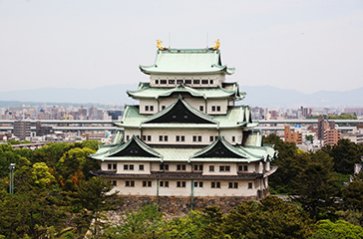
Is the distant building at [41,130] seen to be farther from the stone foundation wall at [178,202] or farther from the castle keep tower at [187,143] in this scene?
the stone foundation wall at [178,202]

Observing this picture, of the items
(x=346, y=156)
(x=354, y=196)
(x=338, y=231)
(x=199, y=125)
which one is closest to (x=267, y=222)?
(x=338, y=231)

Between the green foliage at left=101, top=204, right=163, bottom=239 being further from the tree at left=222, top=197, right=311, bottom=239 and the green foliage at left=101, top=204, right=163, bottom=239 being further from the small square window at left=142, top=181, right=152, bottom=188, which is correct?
the tree at left=222, top=197, right=311, bottom=239

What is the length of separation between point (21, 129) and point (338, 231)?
151 meters

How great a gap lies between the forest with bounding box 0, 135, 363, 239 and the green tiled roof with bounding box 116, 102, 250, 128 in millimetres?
4436

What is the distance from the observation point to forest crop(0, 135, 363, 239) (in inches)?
1188

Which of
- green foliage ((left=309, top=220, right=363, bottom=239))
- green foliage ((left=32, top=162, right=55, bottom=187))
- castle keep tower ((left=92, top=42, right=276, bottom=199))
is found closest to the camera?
green foliage ((left=309, top=220, right=363, bottom=239))

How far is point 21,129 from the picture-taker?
175m

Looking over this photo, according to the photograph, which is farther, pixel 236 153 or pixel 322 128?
pixel 322 128

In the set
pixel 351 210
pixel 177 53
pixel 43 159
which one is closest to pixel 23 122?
pixel 43 159

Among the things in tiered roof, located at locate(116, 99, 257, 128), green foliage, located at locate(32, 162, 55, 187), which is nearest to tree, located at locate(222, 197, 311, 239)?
tiered roof, located at locate(116, 99, 257, 128)

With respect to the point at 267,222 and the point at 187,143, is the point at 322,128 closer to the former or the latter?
the point at 187,143

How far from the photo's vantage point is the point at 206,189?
41125mm

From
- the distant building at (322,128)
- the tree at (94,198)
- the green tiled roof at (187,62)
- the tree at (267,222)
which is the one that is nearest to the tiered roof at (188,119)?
the green tiled roof at (187,62)

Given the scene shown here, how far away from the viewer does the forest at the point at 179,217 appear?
3017 centimetres
